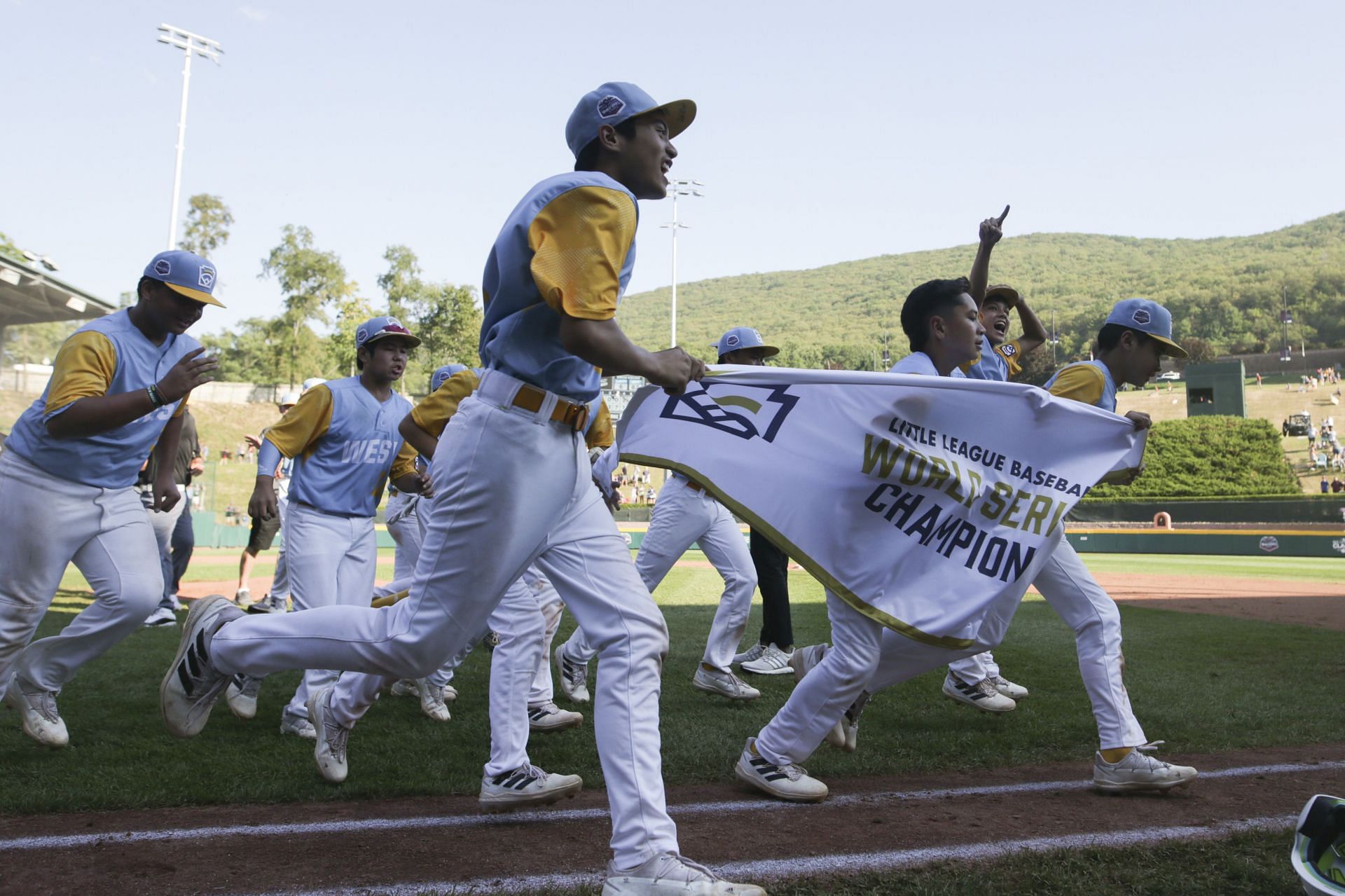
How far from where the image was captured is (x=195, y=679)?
149 inches

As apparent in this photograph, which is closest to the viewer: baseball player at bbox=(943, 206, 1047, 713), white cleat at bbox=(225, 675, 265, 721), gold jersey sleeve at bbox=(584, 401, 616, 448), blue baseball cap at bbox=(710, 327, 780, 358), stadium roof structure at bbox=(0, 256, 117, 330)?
white cleat at bbox=(225, 675, 265, 721)

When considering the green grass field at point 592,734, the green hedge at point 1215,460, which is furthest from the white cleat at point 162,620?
the green hedge at point 1215,460

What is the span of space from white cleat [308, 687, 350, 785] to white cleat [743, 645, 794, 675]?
386cm

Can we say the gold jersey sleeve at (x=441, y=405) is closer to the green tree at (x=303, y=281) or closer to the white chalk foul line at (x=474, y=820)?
the white chalk foul line at (x=474, y=820)

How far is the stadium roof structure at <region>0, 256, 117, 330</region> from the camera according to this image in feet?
76.7

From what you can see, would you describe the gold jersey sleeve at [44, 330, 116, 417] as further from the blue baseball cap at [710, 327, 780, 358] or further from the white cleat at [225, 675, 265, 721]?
the blue baseball cap at [710, 327, 780, 358]

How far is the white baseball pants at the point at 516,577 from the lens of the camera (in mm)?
3020

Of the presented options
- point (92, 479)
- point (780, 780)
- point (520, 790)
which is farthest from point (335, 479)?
point (780, 780)

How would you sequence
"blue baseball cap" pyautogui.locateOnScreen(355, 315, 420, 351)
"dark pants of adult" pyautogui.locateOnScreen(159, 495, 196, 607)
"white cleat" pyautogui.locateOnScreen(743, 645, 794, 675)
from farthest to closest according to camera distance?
"dark pants of adult" pyautogui.locateOnScreen(159, 495, 196, 607) < "white cleat" pyautogui.locateOnScreen(743, 645, 794, 675) < "blue baseball cap" pyautogui.locateOnScreen(355, 315, 420, 351)

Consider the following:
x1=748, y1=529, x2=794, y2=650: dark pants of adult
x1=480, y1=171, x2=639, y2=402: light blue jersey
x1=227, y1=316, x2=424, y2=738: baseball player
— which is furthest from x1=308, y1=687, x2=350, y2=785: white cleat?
x1=748, y1=529, x2=794, y2=650: dark pants of adult

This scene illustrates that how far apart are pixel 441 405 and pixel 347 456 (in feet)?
2.77

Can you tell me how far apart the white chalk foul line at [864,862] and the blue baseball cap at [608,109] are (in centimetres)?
234

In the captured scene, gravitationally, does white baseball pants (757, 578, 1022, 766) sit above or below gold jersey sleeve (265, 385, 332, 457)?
below

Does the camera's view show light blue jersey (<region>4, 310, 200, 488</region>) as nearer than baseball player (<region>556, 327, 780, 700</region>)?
Yes
